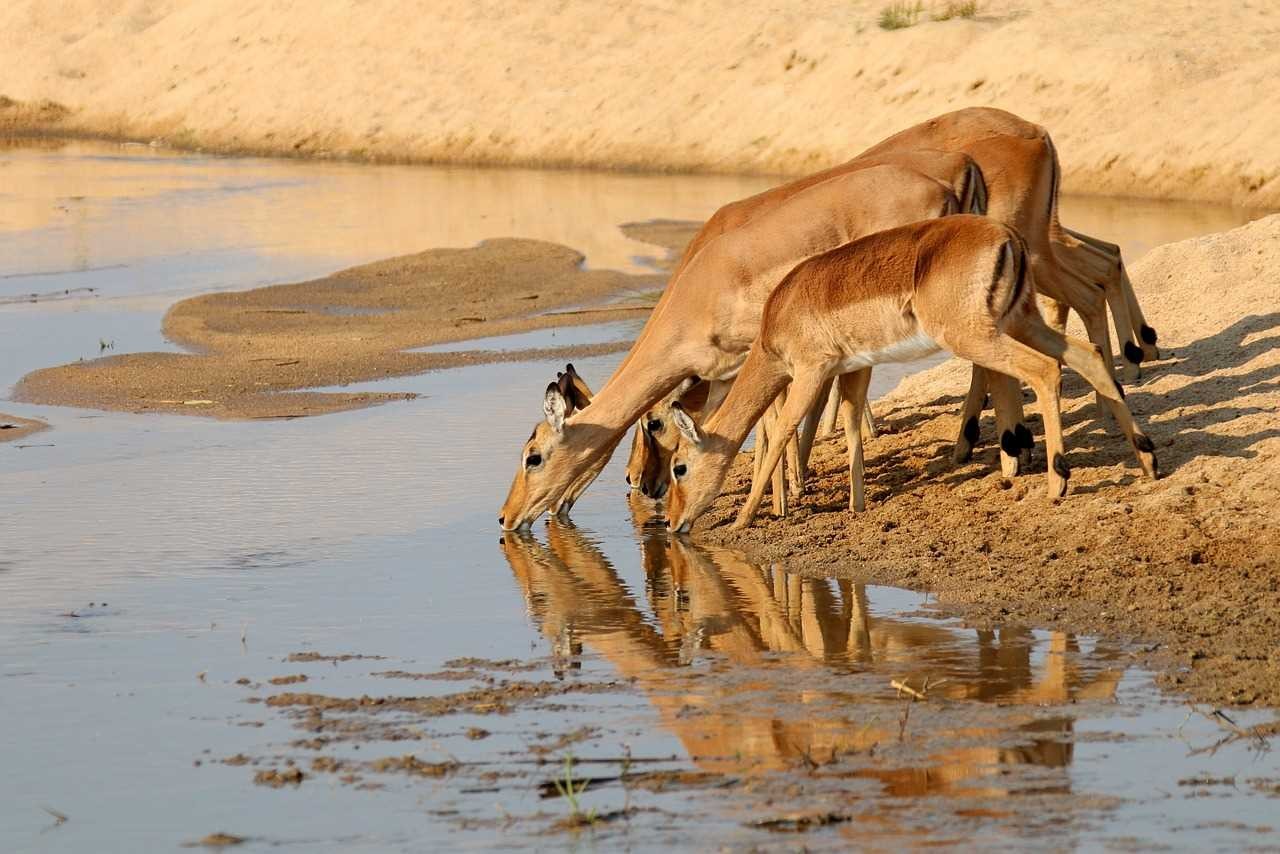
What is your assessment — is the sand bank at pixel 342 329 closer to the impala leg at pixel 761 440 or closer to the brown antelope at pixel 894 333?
the impala leg at pixel 761 440

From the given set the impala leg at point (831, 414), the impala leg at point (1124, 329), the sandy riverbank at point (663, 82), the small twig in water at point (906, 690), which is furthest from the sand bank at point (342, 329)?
the sandy riverbank at point (663, 82)

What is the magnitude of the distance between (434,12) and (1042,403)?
3570 cm

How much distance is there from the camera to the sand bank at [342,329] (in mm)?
15008

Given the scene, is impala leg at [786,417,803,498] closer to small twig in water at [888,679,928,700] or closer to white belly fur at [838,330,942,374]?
white belly fur at [838,330,942,374]

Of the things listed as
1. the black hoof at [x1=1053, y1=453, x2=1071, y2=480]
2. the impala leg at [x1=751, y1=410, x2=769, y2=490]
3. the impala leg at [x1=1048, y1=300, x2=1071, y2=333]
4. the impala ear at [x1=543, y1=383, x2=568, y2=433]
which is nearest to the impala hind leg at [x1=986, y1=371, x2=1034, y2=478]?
the black hoof at [x1=1053, y1=453, x2=1071, y2=480]

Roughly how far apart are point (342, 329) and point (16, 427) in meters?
5.39

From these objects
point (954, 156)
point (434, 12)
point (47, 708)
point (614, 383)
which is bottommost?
point (47, 708)

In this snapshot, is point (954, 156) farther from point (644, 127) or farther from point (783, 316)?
point (644, 127)

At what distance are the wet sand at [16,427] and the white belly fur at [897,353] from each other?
6392mm

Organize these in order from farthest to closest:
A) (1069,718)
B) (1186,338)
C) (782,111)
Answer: (782,111)
(1186,338)
(1069,718)

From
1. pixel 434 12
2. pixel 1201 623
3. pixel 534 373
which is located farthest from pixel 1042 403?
pixel 434 12

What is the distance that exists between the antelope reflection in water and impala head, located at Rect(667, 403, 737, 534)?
29 centimetres

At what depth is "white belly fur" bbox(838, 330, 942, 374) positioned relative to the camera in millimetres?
9555

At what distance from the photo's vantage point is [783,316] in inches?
384
